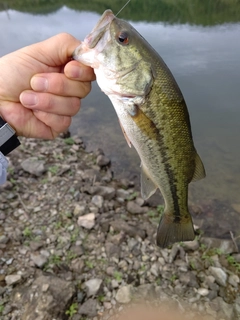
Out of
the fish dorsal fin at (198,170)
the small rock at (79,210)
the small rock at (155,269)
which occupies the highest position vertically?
the fish dorsal fin at (198,170)

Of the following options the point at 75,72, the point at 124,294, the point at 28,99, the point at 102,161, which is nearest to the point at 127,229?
the point at 124,294

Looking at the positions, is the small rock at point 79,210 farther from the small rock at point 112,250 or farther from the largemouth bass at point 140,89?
the largemouth bass at point 140,89

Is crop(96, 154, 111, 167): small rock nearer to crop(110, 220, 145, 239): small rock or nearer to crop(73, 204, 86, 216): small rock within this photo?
crop(73, 204, 86, 216): small rock

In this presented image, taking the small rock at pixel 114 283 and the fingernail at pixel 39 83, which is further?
the small rock at pixel 114 283

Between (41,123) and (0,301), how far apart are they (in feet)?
6.31

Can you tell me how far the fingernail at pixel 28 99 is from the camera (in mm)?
2289

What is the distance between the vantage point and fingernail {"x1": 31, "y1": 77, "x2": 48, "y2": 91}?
2246 millimetres

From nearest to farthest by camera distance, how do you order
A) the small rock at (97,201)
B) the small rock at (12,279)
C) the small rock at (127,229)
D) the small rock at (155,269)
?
the small rock at (12,279)
the small rock at (155,269)
the small rock at (127,229)
the small rock at (97,201)

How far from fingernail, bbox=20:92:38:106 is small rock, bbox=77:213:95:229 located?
2469 mm

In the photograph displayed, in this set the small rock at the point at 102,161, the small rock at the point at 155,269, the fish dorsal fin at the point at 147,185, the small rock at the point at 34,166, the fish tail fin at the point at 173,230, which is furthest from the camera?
the small rock at the point at 102,161

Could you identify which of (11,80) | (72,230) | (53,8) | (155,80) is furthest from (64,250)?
(53,8)

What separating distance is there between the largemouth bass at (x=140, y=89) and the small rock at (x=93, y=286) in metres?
1.91

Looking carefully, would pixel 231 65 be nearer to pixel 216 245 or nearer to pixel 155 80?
pixel 216 245

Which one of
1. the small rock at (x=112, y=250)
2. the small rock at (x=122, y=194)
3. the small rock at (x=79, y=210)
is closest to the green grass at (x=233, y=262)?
the small rock at (x=112, y=250)
